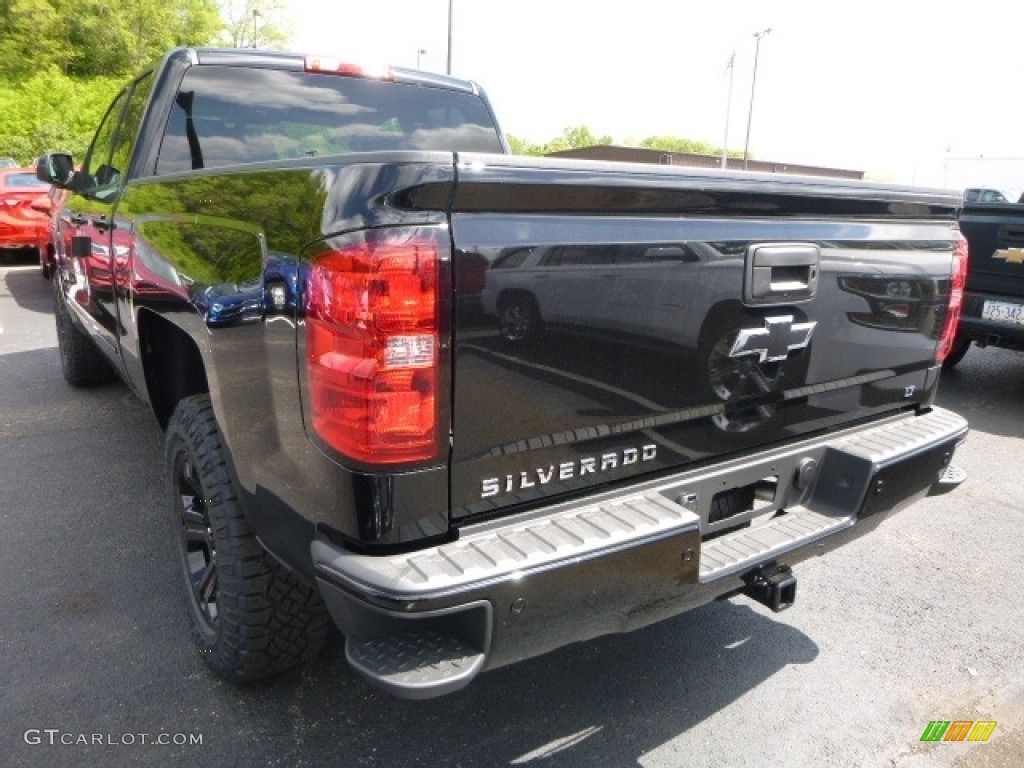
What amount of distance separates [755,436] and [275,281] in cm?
138

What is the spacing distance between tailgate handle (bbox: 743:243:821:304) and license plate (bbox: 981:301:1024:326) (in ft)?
14.3

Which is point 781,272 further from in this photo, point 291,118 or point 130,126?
point 130,126

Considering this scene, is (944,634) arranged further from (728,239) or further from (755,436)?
(728,239)

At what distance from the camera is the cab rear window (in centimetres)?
326

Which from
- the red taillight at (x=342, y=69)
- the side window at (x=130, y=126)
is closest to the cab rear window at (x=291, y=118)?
the red taillight at (x=342, y=69)

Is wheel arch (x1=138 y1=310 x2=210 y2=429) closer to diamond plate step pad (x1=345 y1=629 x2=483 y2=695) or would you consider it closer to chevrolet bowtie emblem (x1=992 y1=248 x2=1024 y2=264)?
diamond plate step pad (x1=345 y1=629 x2=483 y2=695)

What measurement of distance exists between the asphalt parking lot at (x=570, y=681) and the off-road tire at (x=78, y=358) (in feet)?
5.91

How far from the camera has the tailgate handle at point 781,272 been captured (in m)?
1.99

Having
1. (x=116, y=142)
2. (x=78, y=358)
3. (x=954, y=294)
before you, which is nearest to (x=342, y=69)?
(x=116, y=142)

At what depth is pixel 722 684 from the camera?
253 cm

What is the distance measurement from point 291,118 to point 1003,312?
509cm

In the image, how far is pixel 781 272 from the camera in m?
2.06

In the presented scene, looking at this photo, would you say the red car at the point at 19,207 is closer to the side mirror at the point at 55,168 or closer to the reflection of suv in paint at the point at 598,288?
the side mirror at the point at 55,168

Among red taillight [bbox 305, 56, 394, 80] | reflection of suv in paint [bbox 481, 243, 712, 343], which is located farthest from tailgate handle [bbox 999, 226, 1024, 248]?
reflection of suv in paint [bbox 481, 243, 712, 343]
